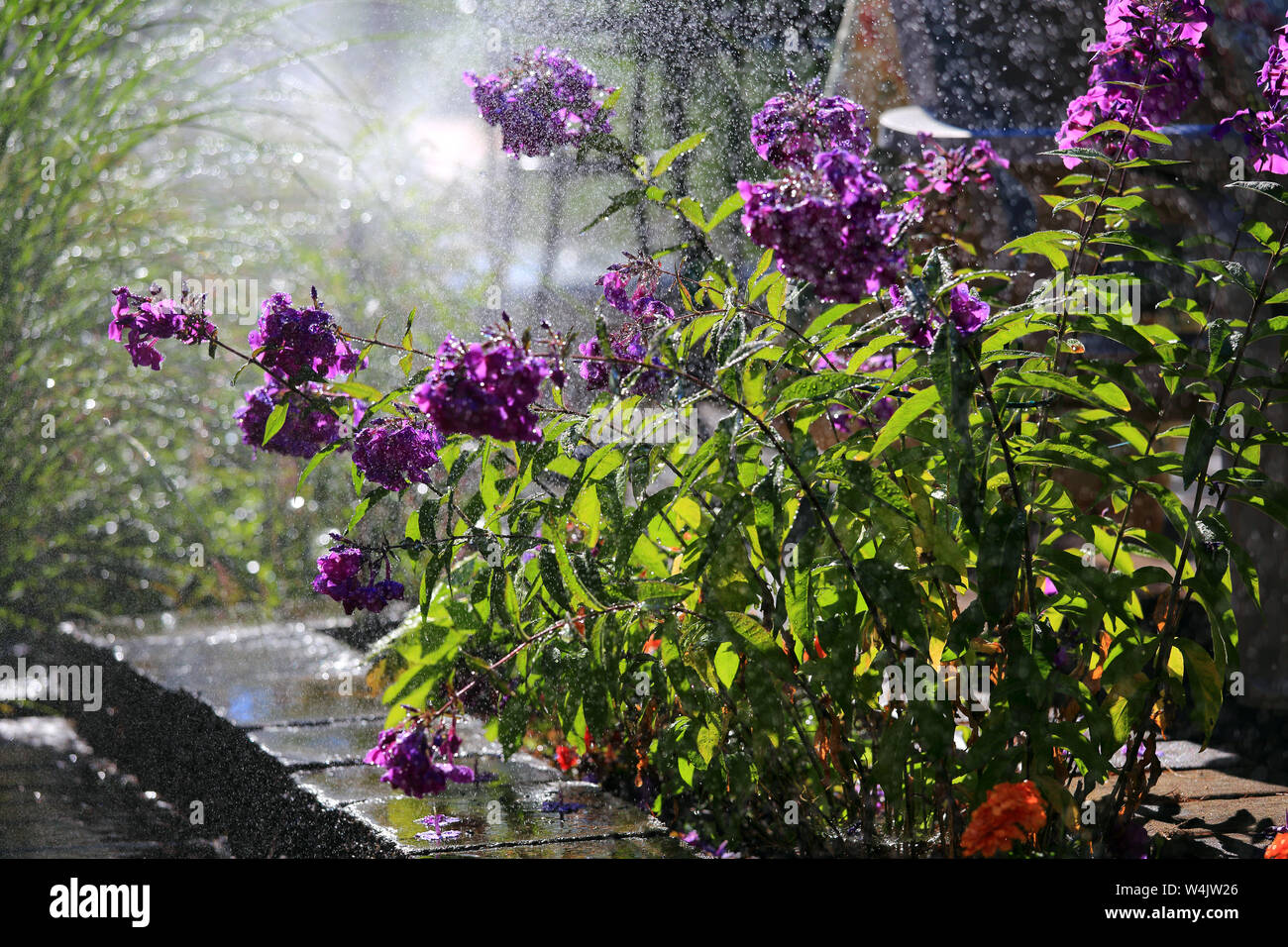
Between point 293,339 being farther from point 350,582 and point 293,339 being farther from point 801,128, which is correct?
point 801,128

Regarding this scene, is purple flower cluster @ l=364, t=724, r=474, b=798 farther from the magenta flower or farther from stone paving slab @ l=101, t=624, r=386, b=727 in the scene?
stone paving slab @ l=101, t=624, r=386, b=727

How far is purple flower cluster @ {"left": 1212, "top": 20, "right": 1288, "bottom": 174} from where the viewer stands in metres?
1.39

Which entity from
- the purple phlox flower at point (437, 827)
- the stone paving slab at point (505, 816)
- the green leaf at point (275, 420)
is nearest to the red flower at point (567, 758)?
the stone paving slab at point (505, 816)

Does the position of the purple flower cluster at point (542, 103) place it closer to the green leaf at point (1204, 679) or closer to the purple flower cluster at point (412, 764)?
the purple flower cluster at point (412, 764)

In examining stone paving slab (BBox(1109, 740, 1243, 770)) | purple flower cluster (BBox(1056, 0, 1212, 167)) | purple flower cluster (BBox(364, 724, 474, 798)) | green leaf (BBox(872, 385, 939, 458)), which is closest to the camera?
green leaf (BBox(872, 385, 939, 458))

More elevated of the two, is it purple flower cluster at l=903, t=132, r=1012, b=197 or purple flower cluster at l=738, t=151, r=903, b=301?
purple flower cluster at l=903, t=132, r=1012, b=197

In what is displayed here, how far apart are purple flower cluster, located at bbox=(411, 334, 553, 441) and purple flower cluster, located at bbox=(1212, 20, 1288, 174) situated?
0.96 meters

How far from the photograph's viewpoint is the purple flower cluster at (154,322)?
154cm

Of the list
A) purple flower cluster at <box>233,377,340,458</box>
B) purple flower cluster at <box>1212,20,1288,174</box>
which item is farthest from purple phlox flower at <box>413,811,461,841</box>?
purple flower cluster at <box>1212,20,1288,174</box>

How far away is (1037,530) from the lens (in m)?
1.55

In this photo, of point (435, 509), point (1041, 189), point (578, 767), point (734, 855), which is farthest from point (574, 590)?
point (1041, 189)

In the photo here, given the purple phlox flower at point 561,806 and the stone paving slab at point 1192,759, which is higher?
the stone paving slab at point 1192,759

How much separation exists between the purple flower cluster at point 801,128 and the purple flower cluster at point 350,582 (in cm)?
75
